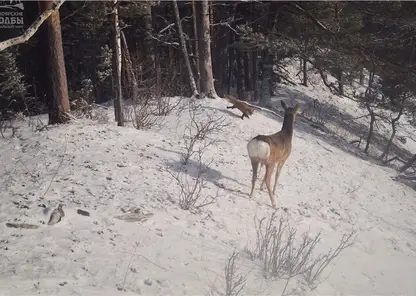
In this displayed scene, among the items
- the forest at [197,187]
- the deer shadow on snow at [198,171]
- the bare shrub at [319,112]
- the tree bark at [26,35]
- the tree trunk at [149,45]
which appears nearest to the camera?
the tree bark at [26,35]

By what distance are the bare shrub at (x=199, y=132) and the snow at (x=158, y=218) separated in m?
0.21

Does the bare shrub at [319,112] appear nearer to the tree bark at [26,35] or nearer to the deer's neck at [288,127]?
the deer's neck at [288,127]

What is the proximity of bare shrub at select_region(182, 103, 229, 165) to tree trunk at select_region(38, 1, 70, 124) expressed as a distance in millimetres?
2602

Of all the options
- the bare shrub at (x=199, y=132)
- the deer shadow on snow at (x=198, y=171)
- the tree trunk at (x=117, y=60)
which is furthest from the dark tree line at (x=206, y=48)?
the deer shadow on snow at (x=198, y=171)

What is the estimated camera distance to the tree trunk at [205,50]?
42.4 feet

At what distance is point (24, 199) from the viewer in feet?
17.5

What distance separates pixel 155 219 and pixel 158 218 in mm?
59

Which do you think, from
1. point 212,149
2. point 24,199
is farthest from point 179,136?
point 24,199

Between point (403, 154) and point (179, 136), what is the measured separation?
1404 centimetres

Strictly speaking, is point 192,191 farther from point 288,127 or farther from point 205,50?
point 205,50

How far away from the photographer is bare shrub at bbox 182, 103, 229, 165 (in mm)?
8037

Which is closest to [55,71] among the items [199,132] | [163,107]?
[199,132]

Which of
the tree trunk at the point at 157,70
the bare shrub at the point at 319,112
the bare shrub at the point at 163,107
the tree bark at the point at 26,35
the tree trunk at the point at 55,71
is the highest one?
the tree bark at the point at 26,35

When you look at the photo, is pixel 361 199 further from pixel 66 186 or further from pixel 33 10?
pixel 33 10
